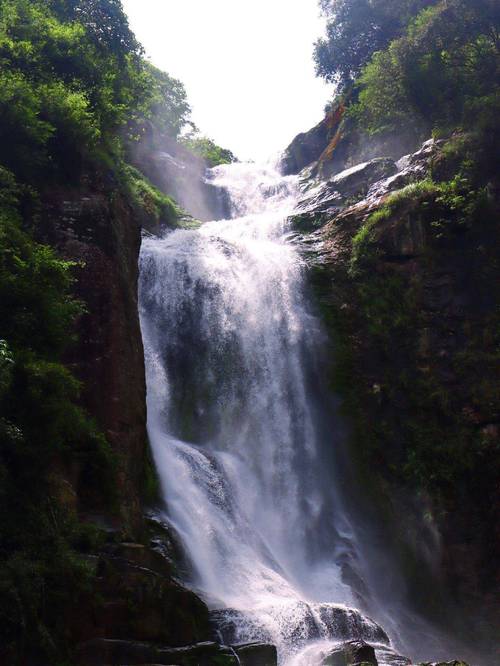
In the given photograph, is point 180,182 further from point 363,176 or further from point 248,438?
point 248,438

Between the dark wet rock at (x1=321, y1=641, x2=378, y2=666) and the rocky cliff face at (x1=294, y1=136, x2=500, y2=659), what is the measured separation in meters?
7.30

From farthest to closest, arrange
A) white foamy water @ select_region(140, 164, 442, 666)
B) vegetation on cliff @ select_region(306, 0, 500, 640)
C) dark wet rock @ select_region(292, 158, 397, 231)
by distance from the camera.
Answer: dark wet rock @ select_region(292, 158, 397, 231) < vegetation on cliff @ select_region(306, 0, 500, 640) < white foamy water @ select_region(140, 164, 442, 666)

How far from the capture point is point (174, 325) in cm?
2158

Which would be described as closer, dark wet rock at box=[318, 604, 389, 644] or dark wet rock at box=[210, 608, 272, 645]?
dark wet rock at box=[210, 608, 272, 645]

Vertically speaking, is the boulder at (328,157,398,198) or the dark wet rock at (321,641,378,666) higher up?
the boulder at (328,157,398,198)

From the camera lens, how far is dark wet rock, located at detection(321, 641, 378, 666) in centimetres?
1018

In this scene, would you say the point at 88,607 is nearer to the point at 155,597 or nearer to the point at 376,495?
the point at 155,597

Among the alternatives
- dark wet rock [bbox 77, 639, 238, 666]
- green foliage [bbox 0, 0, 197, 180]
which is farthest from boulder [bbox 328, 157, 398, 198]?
dark wet rock [bbox 77, 639, 238, 666]

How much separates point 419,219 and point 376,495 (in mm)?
10124

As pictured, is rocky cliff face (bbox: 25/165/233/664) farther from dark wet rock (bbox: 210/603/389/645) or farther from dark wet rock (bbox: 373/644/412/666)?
dark wet rock (bbox: 373/644/412/666)

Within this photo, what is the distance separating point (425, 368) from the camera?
2066 cm

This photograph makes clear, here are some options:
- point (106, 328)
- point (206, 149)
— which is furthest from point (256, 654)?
point (206, 149)

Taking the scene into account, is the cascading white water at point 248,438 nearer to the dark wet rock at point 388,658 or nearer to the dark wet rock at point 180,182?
the dark wet rock at point 388,658

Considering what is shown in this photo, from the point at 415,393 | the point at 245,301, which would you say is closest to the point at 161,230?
the point at 245,301
